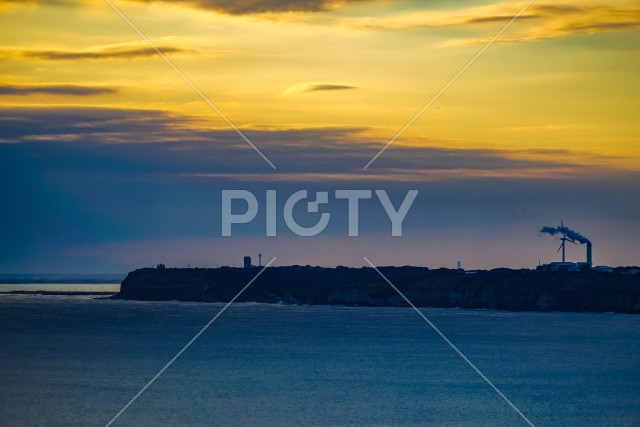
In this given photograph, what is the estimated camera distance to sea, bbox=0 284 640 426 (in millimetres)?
59844

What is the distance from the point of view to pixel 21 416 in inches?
2333

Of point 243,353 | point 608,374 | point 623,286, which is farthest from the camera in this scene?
point 623,286

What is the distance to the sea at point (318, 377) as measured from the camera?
196 feet

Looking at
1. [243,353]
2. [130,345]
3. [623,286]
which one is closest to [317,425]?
[243,353]

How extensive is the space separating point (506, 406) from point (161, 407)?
1861cm

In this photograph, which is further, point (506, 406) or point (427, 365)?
point (427, 365)

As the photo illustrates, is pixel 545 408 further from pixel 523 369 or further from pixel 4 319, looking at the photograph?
pixel 4 319

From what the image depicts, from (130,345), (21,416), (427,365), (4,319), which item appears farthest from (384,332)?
(21,416)

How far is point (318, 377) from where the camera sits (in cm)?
7869

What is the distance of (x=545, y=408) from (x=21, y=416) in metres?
27.9

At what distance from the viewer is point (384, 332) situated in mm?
135875

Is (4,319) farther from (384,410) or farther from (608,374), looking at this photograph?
(384,410)

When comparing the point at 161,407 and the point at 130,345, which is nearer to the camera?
the point at 161,407

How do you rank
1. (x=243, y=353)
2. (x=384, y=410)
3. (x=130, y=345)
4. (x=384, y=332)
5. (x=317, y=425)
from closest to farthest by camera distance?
1. (x=317, y=425)
2. (x=384, y=410)
3. (x=243, y=353)
4. (x=130, y=345)
5. (x=384, y=332)
